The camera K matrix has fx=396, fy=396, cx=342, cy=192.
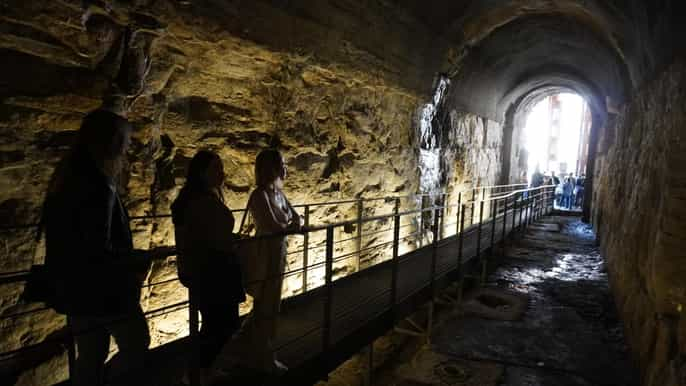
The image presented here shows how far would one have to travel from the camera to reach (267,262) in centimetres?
266

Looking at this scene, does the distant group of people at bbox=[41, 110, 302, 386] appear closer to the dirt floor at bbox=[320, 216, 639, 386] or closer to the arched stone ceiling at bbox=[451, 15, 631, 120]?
the dirt floor at bbox=[320, 216, 639, 386]

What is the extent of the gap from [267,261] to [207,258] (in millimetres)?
634

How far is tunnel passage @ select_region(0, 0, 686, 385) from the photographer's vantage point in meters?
2.88

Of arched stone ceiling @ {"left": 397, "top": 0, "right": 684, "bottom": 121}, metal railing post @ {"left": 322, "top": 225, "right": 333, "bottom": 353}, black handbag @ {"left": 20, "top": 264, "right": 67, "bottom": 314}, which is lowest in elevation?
metal railing post @ {"left": 322, "top": 225, "right": 333, "bottom": 353}

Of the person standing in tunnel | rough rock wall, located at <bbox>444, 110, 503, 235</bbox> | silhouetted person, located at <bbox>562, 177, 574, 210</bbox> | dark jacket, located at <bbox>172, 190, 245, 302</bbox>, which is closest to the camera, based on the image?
dark jacket, located at <bbox>172, 190, 245, 302</bbox>

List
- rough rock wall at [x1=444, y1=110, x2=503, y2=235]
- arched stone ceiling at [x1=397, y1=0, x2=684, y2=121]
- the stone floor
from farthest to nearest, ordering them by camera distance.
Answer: rough rock wall at [x1=444, y1=110, x2=503, y2=235] → arched stone ceiling at [x1=397, y1=0, x2=684, y2=121] → the stone floor

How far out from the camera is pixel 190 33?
3.59m

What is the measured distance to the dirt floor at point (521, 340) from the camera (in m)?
3.98

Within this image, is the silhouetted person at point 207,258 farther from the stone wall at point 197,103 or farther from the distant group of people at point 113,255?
the stone wall at point 197,103

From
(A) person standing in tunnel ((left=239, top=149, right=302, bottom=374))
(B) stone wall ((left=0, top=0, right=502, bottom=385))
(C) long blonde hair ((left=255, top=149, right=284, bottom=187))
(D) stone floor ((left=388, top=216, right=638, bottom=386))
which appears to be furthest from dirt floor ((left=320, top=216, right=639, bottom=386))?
(C) long blonde hair ((left=255, top=149, right=284, bottom=187))

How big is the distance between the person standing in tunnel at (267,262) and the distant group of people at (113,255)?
19 cm

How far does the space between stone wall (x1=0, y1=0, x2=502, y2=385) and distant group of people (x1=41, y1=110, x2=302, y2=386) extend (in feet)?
0.61

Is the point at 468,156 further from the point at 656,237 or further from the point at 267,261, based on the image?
the point at 267,261

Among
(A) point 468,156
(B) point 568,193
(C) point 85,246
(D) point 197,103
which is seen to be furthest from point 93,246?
(B) point 568,193
